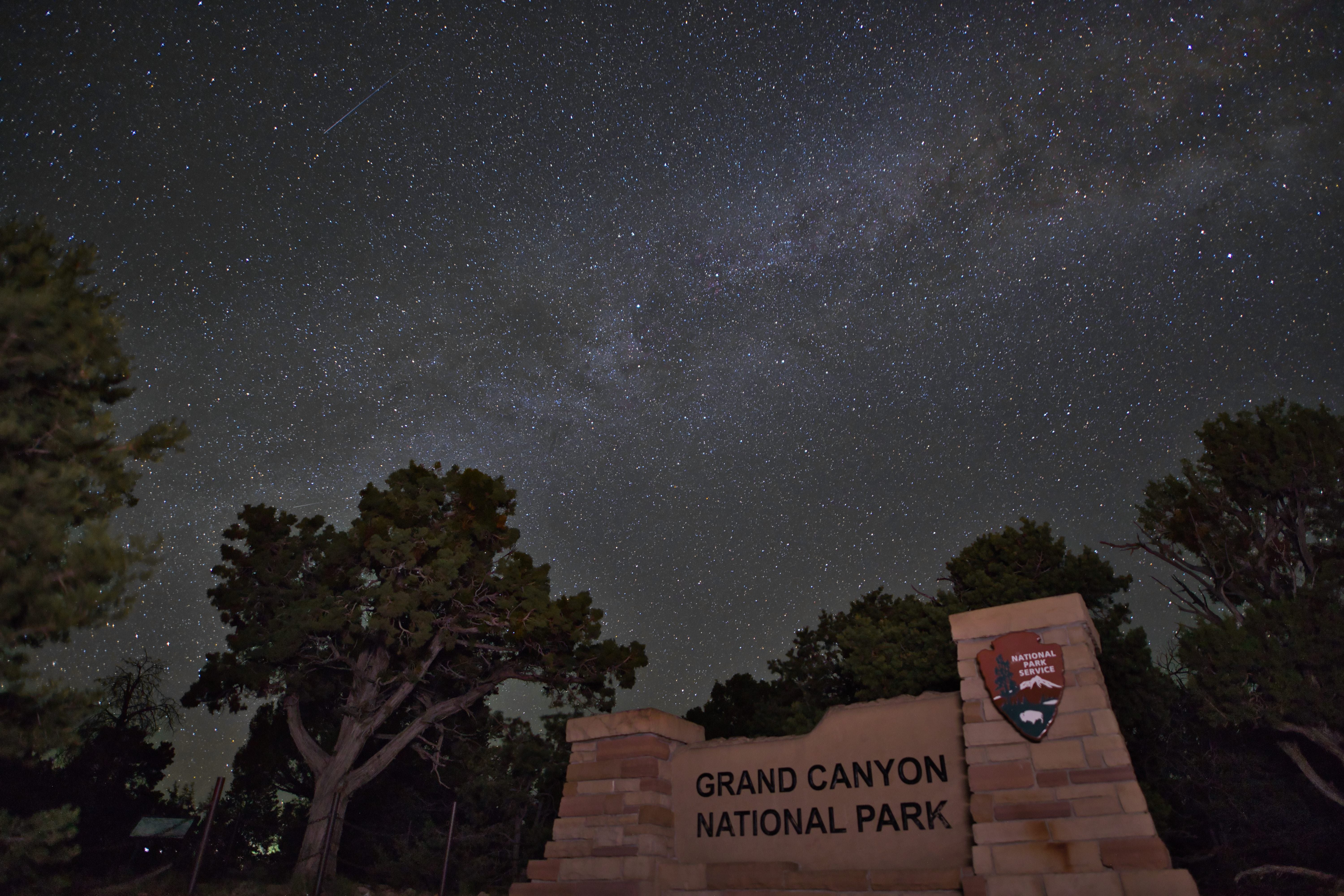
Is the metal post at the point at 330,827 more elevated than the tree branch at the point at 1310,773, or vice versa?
the tree branch at the point at 1310,773

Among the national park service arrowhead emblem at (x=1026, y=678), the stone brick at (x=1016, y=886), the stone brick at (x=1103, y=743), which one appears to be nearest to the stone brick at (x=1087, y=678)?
the national park service arrowhead emblem at (x=1026, y=678)

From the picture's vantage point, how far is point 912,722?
8.92 m

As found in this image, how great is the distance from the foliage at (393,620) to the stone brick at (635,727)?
7.65m

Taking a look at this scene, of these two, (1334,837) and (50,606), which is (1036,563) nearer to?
(1334,837)

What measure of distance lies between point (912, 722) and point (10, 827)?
33.3ft

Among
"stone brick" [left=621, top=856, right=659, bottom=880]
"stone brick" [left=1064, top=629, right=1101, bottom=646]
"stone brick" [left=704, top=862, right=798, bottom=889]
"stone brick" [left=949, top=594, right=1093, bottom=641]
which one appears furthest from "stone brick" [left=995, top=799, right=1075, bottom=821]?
"stone brick" [left=621, top=856, right=659, bottom=880]

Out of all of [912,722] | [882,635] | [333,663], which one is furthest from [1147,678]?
[333,663]

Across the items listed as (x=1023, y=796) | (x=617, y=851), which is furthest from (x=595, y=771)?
(x=1023, y=796)

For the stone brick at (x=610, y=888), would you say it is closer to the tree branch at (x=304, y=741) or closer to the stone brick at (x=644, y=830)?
the stone brick at (x=644, y=830)

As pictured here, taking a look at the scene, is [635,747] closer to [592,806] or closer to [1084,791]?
[592,806]

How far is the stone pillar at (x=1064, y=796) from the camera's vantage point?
6.80 m

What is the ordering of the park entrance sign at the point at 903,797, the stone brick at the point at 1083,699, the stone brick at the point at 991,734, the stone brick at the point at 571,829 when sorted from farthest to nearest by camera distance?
1. the stone brick at the point at 571,829
2. the stone brick at the point at 991,734
3. the stone brick at the point at 1083,699
4. the park entrance sign at the point at 903,797

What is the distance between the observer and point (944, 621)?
22406mm

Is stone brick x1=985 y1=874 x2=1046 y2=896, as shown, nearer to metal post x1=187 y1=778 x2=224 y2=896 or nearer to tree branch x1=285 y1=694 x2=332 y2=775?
metal post x1=187 y1=778 x2=224 y2=896
